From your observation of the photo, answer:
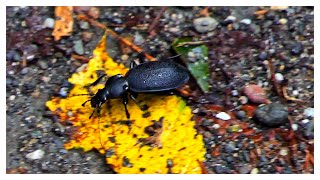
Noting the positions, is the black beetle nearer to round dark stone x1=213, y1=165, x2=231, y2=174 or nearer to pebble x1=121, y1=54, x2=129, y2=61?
Result: pebble x1=121, y1=54, x2=129, y2=61

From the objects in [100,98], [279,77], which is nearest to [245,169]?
[279,77]

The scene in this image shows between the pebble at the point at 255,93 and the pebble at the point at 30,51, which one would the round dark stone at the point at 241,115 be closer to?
the pebble at the point at 255,93

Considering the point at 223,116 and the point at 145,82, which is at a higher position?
the point at 145,82

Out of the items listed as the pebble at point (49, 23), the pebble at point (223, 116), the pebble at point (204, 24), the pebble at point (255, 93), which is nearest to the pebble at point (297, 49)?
the pebble at point (255, 93)

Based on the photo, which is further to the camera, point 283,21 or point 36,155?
point 283,21

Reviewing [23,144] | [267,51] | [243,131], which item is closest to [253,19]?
[267,51]

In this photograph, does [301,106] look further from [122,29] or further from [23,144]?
[23,144]

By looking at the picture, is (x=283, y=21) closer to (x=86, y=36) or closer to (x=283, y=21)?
(x=283, y=21)
